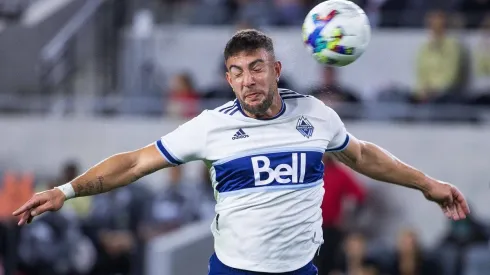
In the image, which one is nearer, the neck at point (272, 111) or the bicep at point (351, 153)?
the neck at point (272, 111)

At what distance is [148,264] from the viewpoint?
36.7ft

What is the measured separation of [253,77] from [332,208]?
5.65 meters

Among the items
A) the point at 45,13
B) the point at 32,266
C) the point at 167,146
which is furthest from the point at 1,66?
the point at 167,146

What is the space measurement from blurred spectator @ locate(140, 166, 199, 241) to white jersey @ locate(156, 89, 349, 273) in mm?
5884

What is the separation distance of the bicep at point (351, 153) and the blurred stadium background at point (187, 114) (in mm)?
A: 3730

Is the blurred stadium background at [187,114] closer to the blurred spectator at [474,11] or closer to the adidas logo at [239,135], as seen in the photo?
the blurred spectator at [474,11]

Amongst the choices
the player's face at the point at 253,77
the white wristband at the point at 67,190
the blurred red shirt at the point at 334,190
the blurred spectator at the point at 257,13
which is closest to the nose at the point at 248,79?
the player's face at the point at 253,77

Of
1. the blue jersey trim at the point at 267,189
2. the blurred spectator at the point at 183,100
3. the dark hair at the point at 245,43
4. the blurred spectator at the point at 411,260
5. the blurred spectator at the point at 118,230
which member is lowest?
the blurred spectator at the point at 411,260

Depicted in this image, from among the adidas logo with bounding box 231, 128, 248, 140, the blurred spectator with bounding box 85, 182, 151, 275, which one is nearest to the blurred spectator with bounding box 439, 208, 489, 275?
the blurred spectator with bounding box 85, 182, 151, 275

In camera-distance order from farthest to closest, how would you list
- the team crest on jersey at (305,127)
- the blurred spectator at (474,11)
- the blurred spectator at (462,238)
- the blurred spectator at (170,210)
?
the blurred spectator at (474,11) → the blurred spectator at (170,210) → the blurred spectator at (462,238) → the team crest on jersey at (305,127)

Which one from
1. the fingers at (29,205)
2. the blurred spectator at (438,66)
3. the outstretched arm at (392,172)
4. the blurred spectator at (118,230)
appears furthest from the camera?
the blurred spectator at (438,66)

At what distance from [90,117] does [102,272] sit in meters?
2.99

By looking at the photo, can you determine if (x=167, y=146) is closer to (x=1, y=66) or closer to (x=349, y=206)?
(x=349, y=206)

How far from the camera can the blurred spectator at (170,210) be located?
40.3ft
